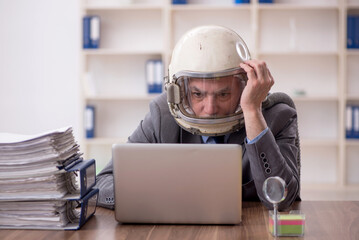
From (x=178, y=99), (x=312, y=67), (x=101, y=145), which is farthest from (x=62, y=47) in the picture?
(x=178, y=99)

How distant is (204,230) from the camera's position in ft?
4.25

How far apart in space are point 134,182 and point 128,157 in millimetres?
67

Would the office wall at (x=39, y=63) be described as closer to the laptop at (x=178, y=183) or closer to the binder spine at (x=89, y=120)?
the binder spine at (x=89, y=120)

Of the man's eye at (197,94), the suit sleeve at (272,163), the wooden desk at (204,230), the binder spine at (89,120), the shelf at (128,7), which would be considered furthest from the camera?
the binder spine at (89,120)

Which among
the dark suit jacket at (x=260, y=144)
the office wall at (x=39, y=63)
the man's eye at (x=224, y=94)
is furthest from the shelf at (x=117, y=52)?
the man's eye at (x=224, y=94)

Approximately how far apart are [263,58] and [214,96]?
331 centimetres

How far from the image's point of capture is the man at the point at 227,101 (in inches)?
61.9

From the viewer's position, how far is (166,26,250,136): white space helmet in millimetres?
1639

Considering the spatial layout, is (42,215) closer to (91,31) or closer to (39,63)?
(91,31)

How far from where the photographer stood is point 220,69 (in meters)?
1.63

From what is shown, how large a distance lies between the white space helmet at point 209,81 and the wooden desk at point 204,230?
347 millimetres

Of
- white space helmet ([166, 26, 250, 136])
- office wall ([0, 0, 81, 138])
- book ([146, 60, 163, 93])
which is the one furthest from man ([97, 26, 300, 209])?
office wall ([0, 0, 81, 138])

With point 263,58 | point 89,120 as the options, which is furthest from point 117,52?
point 263,58

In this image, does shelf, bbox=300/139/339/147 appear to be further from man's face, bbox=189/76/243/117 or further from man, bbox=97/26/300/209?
man's face, bbox=189/76/243/117
